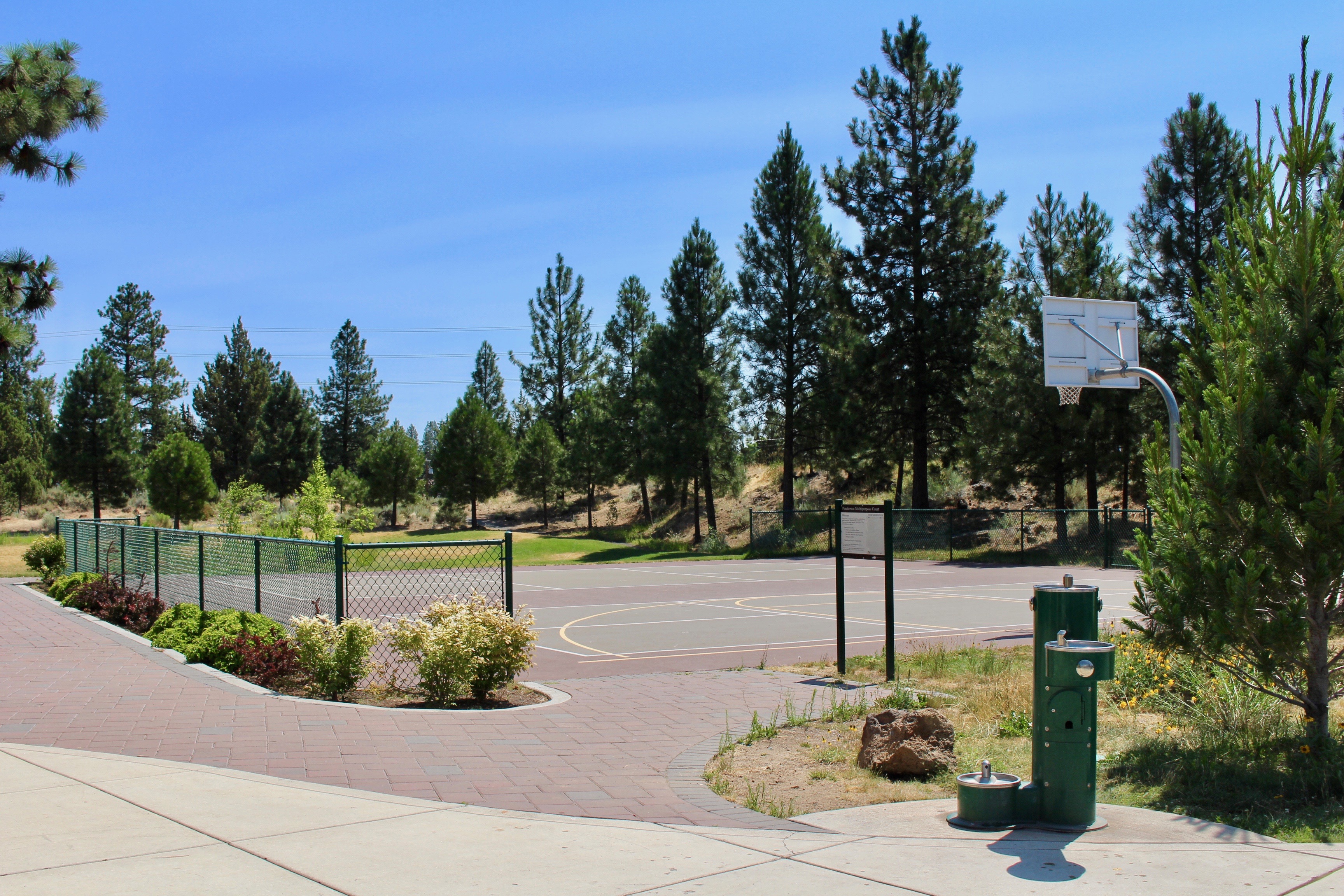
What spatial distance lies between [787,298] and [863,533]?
35164 mm

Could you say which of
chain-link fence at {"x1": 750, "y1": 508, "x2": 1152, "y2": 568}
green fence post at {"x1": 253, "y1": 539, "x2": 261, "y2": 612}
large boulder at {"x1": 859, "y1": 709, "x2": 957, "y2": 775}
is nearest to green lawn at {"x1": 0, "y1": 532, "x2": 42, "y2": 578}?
green fence post at {"x1": 253, "y1": 539, "x2": 261, "y2": 612}

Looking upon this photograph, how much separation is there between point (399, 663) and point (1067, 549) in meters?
30.0

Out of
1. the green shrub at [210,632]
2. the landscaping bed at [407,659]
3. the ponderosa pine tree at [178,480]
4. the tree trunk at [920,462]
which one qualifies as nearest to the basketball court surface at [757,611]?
the landscaping bed at [407,659]

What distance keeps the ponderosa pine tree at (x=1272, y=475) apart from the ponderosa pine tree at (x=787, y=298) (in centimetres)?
3751

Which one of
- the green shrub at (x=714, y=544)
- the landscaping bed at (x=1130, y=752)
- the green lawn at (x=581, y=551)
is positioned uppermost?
the landscaping bed at (x=1130, y=752)

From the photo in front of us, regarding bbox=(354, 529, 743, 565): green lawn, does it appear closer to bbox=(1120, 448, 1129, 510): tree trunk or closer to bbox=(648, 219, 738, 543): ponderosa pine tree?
bbox=(648, 219, 738, 543): ponderosa pine tree

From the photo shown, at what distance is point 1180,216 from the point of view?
3659cm

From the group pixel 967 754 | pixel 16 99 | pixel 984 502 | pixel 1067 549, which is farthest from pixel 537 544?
pixel 967 754

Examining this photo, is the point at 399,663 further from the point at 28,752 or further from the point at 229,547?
the point at 229,547

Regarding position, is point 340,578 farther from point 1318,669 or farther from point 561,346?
point 561,346

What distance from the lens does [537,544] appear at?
162 feet

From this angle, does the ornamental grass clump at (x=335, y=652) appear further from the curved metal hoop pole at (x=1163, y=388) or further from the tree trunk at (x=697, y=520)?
the tree trunk at (x=697, y=520)

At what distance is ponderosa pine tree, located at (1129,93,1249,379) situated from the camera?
35750mm

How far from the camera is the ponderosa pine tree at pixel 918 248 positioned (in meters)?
41.4
